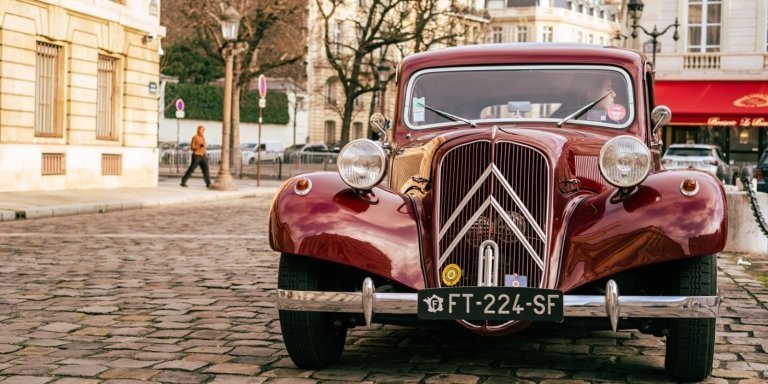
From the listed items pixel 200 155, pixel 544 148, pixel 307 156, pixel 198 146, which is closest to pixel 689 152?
pixel 200 155

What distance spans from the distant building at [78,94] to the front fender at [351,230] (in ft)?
58.3

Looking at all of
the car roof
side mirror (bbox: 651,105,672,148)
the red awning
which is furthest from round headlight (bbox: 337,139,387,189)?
the red awning

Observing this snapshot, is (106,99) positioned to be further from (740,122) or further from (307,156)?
(740,122)

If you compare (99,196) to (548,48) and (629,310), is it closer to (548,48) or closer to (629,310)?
(548,48)

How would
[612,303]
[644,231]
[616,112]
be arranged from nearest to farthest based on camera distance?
[612,303] < [644,231] < [616,112]

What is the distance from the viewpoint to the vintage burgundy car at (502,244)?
200 inches

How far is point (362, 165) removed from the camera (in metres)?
5.53

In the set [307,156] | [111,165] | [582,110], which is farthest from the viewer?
[307,156]

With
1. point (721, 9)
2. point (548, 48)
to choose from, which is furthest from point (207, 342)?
point (721, 9)

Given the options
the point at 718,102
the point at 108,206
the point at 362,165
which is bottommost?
the point at 108,206

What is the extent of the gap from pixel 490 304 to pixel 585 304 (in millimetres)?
440

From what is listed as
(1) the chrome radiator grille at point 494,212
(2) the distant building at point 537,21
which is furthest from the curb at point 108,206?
(2) the distant building at point 537,21

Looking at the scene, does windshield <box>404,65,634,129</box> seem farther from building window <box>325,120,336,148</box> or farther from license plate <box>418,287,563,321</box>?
building window <box>325,120,336,148</box>

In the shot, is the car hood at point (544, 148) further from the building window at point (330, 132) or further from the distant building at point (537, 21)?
the distant building at point (537, 21)
